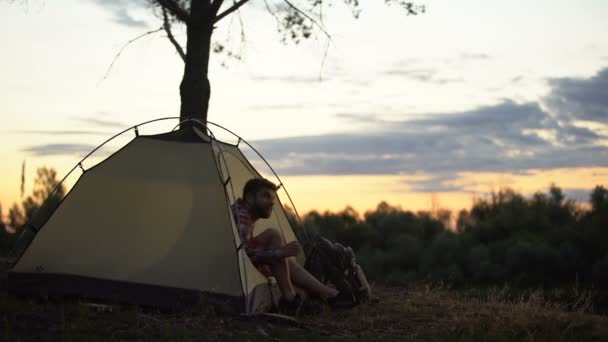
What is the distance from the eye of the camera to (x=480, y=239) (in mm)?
19734

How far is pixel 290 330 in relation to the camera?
7.73m

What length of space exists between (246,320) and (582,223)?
12.9m

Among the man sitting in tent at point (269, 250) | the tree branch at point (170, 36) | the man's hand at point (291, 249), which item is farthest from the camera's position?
the tree branch at point (170, 36)

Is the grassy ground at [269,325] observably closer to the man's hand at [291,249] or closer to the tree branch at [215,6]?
the man's hand at [291,249]

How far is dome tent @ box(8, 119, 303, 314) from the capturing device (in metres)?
8.47

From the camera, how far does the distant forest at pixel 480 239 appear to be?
54.5 ft

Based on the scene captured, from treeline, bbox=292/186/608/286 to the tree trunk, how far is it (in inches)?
231

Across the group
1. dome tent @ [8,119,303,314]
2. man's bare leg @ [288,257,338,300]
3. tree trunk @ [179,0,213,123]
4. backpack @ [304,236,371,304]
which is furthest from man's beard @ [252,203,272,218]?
tree trunk @ [179,0,213,123]

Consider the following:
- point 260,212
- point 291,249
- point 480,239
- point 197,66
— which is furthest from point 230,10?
point 480,239

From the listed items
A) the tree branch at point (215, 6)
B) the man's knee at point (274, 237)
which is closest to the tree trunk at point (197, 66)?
the tree branch at point (215, 6)

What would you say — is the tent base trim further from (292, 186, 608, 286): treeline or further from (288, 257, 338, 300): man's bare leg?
(292, 186, 608, 286): treeline

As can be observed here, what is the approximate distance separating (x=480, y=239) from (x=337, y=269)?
1124 centimetres

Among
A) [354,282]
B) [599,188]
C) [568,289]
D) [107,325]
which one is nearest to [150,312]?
[107,325]

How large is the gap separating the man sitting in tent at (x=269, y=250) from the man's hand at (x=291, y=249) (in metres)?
0.01
